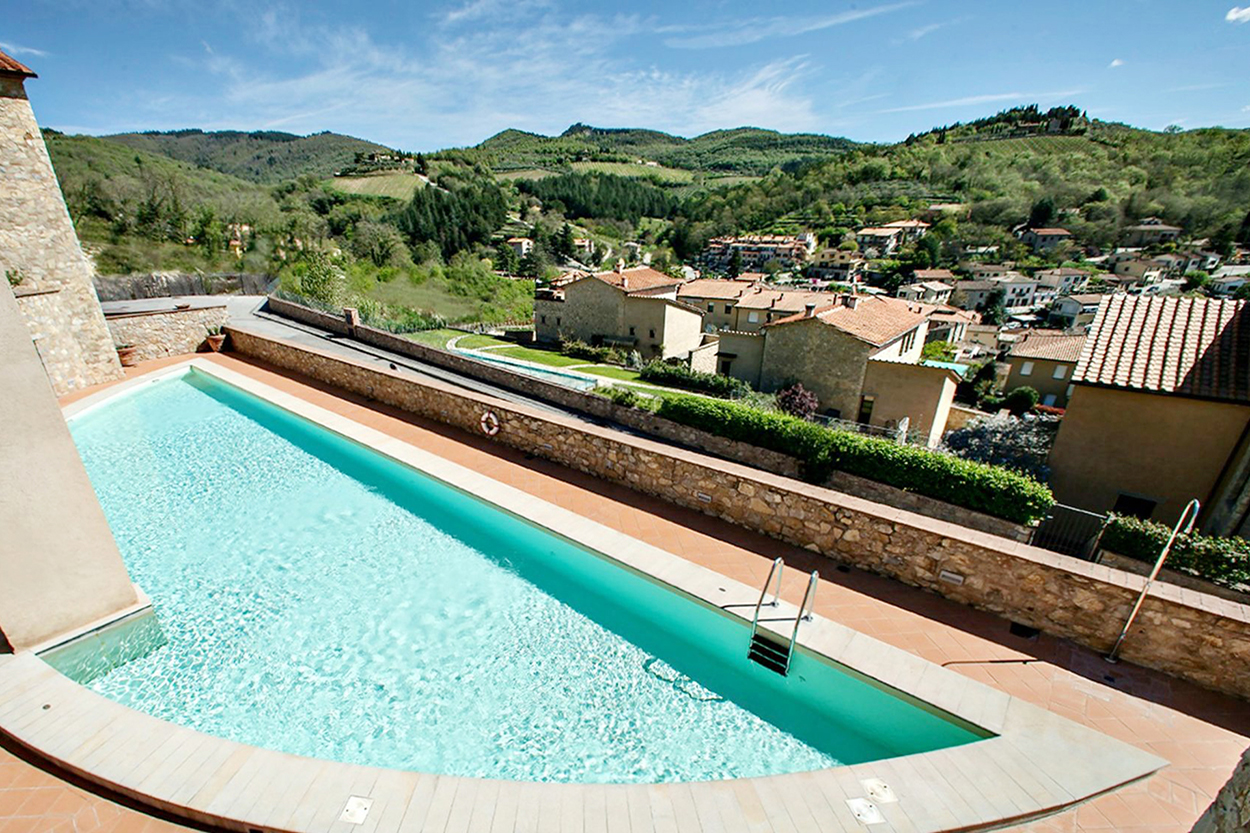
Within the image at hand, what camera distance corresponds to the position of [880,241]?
92.8 m

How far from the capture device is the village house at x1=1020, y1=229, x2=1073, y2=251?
88.9 m

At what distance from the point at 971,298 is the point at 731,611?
262 ft

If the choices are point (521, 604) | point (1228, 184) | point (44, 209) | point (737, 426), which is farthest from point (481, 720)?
point (1228, 184)

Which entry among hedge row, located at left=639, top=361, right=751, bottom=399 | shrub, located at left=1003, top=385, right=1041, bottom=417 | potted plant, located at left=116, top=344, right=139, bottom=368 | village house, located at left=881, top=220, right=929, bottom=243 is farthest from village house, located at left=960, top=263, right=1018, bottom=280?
potted plant, located at left=116, top=344, right=139, bottom=368

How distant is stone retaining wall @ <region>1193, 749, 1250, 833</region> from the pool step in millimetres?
3929

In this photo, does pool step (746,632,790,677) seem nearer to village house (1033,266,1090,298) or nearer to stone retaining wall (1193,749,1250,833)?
stone retaining wall (1193,749,1250,833)

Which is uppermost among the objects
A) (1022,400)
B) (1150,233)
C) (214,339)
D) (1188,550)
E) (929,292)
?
(1150,233)

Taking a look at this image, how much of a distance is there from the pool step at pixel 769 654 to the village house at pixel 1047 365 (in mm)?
35013

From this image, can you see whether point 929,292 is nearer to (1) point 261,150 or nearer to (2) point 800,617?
(2) point 800,617

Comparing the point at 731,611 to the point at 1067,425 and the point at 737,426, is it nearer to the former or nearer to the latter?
the point at 737,426

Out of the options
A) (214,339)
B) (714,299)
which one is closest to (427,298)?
(714,299)

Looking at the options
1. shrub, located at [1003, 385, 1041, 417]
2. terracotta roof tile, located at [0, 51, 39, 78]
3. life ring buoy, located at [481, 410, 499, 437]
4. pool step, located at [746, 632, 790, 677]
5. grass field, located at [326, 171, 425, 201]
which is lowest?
shrub, located at [1003, 385, 1041, 417]

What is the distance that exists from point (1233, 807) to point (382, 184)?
120 metres

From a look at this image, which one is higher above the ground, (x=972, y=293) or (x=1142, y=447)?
(x=1142, y=447)
